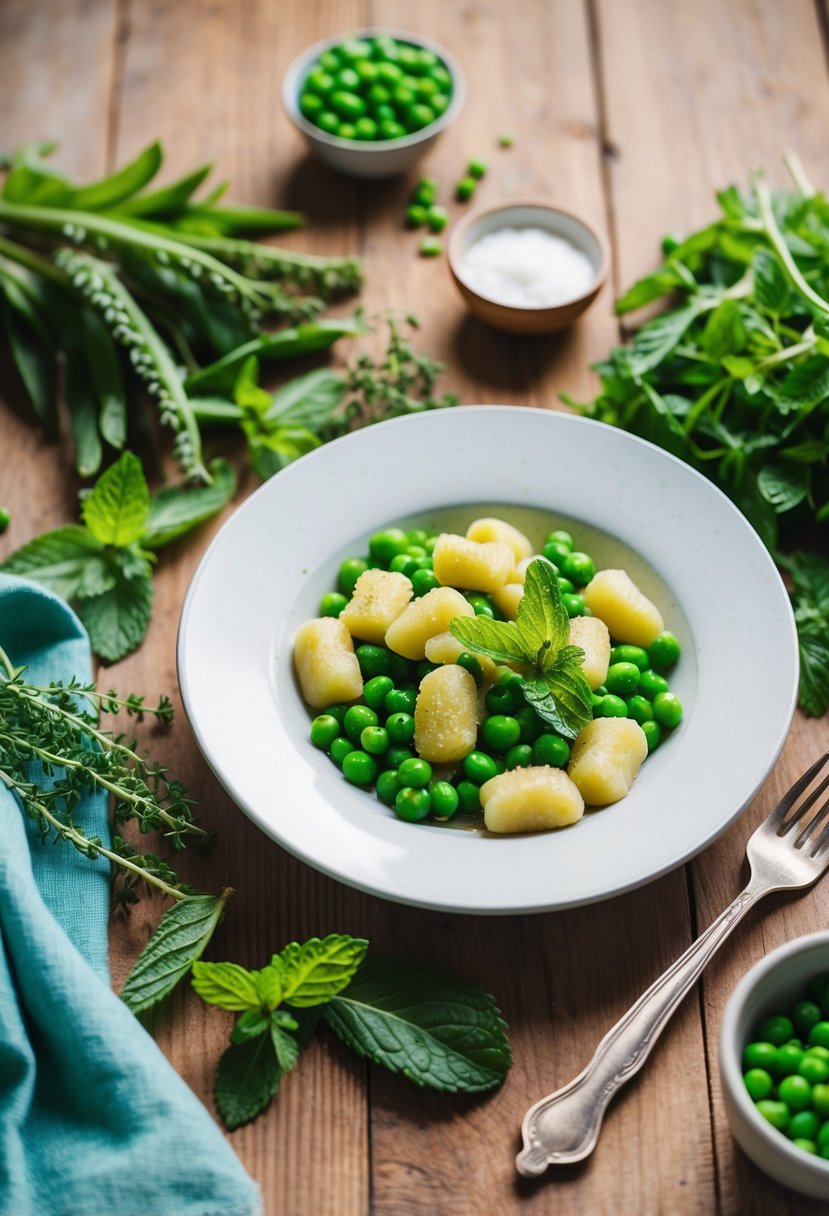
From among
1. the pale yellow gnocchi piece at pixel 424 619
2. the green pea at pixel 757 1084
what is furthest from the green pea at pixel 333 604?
the green pea at pixel 757 1084

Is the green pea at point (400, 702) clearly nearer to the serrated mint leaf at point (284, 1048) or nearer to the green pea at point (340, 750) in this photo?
the green pea at point (340, 750)

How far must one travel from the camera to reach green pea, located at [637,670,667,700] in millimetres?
2568

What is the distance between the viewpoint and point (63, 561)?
2.98 metres

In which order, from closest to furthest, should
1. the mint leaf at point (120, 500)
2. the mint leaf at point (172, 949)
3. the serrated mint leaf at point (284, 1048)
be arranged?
the serrated mint leaf at point (284, 1048) < the mint leaf at point (172, 949) < the mint leaf at point (120, 500)

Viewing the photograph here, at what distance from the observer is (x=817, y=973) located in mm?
2145

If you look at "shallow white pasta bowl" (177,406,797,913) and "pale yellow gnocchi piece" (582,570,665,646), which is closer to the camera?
"shallow white pasta bowl" (177,406,797,913)

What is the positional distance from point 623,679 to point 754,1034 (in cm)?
77

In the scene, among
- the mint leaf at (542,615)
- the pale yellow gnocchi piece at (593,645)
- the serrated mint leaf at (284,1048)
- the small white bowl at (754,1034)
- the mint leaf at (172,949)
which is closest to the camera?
the small white bowl at (754,1034)

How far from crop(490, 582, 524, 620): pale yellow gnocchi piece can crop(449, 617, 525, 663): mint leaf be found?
19 cm

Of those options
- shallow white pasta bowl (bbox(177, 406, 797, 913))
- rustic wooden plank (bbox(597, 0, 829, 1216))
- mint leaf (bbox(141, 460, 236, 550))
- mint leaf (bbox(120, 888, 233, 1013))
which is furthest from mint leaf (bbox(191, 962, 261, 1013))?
rustic wooden plank (bbox(597, 0, 829, 1216))

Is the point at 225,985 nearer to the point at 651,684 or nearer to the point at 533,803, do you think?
the point at 533,803

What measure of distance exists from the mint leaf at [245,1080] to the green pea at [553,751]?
788 mm

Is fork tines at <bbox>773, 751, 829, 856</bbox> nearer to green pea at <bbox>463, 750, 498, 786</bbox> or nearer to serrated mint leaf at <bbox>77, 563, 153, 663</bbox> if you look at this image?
green pea at <bbox>463, 750, 498, 786</bbox>

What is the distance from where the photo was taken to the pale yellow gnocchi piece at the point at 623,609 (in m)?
2.61
